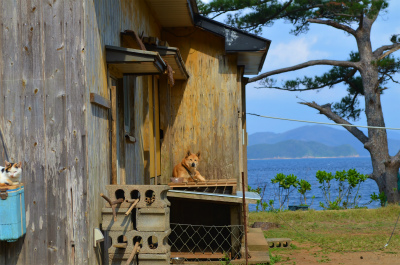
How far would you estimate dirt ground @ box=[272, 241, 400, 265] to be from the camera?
8.98 meters

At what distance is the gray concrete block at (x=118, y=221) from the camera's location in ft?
19.6

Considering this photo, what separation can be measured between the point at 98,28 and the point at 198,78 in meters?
4.56

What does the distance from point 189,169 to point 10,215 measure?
502cm

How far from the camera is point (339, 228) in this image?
13.1 m

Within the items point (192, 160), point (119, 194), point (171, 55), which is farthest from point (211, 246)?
point (119, 194)

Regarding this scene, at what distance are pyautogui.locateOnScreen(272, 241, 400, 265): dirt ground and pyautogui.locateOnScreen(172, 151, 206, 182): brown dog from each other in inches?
79.9

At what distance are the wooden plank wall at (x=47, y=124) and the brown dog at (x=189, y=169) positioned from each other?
4.45 m

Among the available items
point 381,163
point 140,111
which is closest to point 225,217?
point 140,111

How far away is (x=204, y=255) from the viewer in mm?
9297

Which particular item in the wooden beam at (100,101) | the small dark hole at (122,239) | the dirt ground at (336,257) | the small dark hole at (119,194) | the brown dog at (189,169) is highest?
the wooden beam at (100,101)

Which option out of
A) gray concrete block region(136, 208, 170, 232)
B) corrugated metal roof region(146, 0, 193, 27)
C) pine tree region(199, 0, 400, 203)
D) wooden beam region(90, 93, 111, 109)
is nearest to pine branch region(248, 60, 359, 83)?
pine tree region(199, 0, 400, 203)

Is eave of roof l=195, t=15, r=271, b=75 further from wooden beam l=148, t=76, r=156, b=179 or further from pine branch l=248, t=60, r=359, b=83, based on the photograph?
pine branch l=248, t=60, r=359, b=83

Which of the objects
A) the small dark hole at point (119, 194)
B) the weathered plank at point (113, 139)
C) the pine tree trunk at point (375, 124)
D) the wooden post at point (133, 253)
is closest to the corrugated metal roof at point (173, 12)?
the weathered plank at point (113, 139)

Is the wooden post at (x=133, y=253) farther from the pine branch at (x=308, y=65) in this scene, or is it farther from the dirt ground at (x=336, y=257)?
the pine branch at (x=308, y=65)
